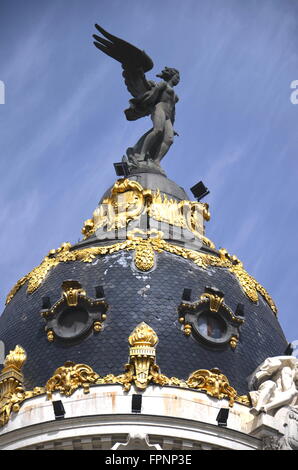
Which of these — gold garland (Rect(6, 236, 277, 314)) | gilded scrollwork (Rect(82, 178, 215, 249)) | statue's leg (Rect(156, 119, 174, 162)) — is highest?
statue's leg (Rect(156, 119, 174, 162))

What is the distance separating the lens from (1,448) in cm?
4144

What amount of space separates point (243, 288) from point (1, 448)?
9570 mm

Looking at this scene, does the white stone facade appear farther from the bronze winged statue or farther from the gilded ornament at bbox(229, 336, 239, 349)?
the bronze winged statue

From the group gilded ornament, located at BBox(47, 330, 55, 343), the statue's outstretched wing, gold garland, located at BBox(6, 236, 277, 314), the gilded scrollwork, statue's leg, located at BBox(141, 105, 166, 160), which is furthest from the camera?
the statue's outstretched wing

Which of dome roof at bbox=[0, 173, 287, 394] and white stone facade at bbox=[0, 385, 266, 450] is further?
dome roof at bbox=[0, 173, 287, 394]

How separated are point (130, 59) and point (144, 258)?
35.0ft

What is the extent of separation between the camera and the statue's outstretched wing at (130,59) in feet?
176

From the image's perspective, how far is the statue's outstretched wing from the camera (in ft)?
176

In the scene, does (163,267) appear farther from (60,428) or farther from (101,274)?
(60,428)

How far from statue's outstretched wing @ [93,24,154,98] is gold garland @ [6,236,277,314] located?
8.61m

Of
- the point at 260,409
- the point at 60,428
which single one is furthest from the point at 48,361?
the point at 260,409

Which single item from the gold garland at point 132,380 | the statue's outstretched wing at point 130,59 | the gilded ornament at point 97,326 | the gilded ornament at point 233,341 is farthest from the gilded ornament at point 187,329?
the statue's outstretched wing at point 130,59

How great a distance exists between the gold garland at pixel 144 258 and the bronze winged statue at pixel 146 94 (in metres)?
6.38

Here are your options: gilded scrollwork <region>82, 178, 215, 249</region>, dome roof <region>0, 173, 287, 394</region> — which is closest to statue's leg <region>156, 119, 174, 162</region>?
gilded scrollwork <region>82, 178, 215, 249</region>
